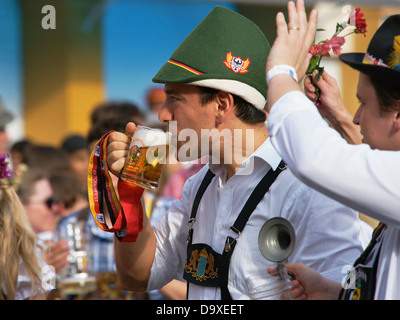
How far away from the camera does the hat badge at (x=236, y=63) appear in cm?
227

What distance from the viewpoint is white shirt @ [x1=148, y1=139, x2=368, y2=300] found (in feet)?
6.34

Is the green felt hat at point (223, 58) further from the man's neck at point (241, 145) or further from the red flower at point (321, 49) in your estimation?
the red flower at point (321, 49)

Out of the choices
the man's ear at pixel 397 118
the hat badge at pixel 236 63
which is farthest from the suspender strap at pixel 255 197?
the man's ear at pixel 397 118

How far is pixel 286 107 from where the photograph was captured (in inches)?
57.9

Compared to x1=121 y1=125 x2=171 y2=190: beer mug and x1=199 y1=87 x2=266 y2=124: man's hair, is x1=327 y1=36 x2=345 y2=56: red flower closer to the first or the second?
x1=199 y1=87 x2=266 y2=124: man's hair

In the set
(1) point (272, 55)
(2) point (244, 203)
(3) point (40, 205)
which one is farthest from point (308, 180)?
(3) point (40, 205)

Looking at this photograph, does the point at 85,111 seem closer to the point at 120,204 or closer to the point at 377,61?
the point at 120,204

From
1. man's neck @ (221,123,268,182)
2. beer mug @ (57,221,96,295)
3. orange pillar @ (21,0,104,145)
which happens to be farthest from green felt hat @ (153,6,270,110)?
orange pillar @ (21,0,104,145)

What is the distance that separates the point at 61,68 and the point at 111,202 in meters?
7.56

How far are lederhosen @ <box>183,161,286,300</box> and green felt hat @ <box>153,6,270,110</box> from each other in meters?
0.36

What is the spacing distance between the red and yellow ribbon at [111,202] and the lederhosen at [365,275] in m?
0.85

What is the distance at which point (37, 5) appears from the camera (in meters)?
9.43
